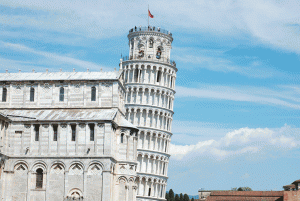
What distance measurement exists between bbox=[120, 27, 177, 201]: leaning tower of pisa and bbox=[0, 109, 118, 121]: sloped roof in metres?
33.8

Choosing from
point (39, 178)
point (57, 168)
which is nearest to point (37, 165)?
point (39, 178)

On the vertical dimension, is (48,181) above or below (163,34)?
below

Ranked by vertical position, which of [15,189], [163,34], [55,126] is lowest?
[15,189]

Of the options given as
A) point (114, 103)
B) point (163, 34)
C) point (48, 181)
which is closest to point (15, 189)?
point (48, 181)

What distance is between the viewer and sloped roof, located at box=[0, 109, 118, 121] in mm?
62688

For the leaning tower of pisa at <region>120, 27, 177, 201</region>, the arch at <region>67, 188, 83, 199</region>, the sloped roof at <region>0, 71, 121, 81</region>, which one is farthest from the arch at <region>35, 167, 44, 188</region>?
the leaning tower of pisa at <region>120, 27, 177, 201</region>

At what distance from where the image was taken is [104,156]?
60.4 meters

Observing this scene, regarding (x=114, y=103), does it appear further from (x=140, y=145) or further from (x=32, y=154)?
(x=140, y=145)

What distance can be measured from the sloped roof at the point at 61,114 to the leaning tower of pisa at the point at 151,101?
33816 millimetres

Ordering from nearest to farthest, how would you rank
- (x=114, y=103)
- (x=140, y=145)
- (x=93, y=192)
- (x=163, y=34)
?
1. (x=93, y=192)
2. (x=114, y=103)
3. (x=140, y=145)
4. (x=163, y=34)

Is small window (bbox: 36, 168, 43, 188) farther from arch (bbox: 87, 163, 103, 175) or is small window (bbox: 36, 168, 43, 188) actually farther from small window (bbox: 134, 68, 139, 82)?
small window (bbox: 134, 68, 139, 82)

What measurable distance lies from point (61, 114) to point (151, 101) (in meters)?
38.0

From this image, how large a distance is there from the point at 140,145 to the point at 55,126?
37082 millimetres

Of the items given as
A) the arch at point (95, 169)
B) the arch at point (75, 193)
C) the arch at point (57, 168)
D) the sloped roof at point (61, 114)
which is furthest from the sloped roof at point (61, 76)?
the arch at point (75, 193)
